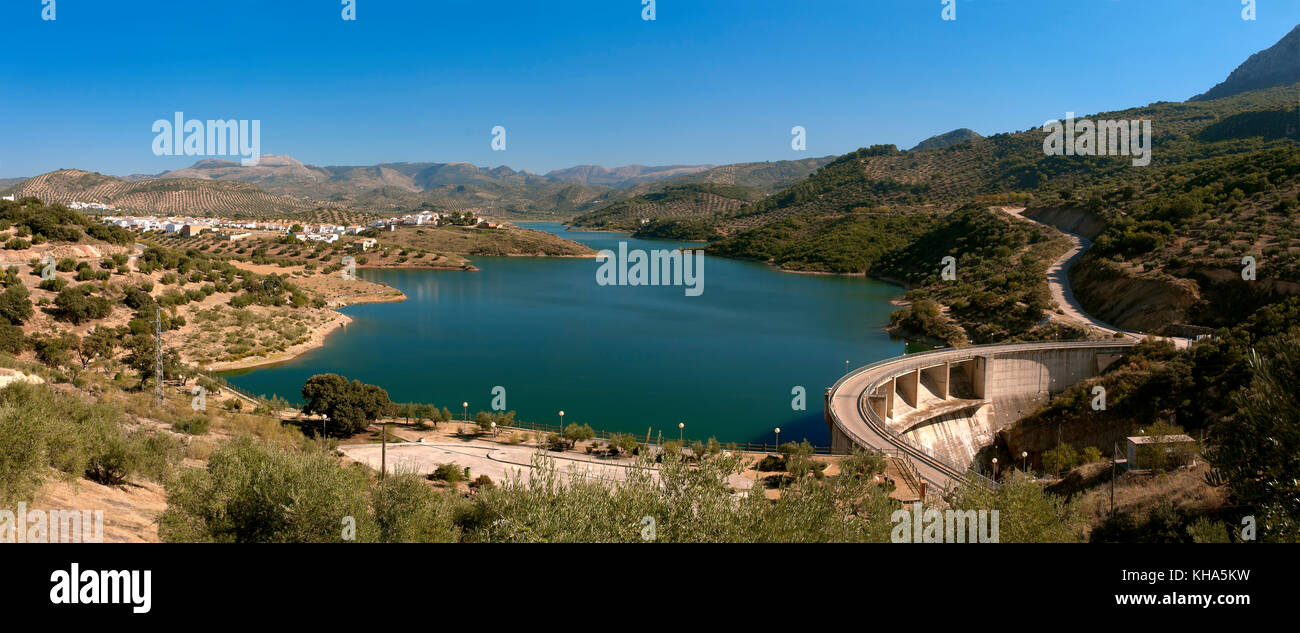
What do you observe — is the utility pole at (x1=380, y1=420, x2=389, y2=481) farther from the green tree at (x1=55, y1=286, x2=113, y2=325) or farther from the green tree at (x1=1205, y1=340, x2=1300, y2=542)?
the green tree at (x1=55, y1=286, x2=113, y2=325)

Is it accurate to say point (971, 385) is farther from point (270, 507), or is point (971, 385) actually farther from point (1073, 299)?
point (270, 507)

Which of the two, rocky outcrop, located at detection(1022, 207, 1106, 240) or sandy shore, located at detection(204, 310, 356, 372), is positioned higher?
rocky outcrop, located at detection(1022, 207, 1106, 240)

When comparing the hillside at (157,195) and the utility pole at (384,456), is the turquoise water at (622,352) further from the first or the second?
the hillside at (157,195)

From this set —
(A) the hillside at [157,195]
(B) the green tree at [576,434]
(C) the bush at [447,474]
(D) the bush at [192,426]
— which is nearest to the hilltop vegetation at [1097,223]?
(B) the green tree at [576,434]

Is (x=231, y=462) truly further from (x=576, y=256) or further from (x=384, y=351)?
(x=576, y=256)

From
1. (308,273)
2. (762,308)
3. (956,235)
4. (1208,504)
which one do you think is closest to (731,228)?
(956,235)

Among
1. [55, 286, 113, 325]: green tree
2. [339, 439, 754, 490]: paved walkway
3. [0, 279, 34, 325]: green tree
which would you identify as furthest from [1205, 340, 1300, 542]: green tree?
[55, 286, 113, 325]: green tree
